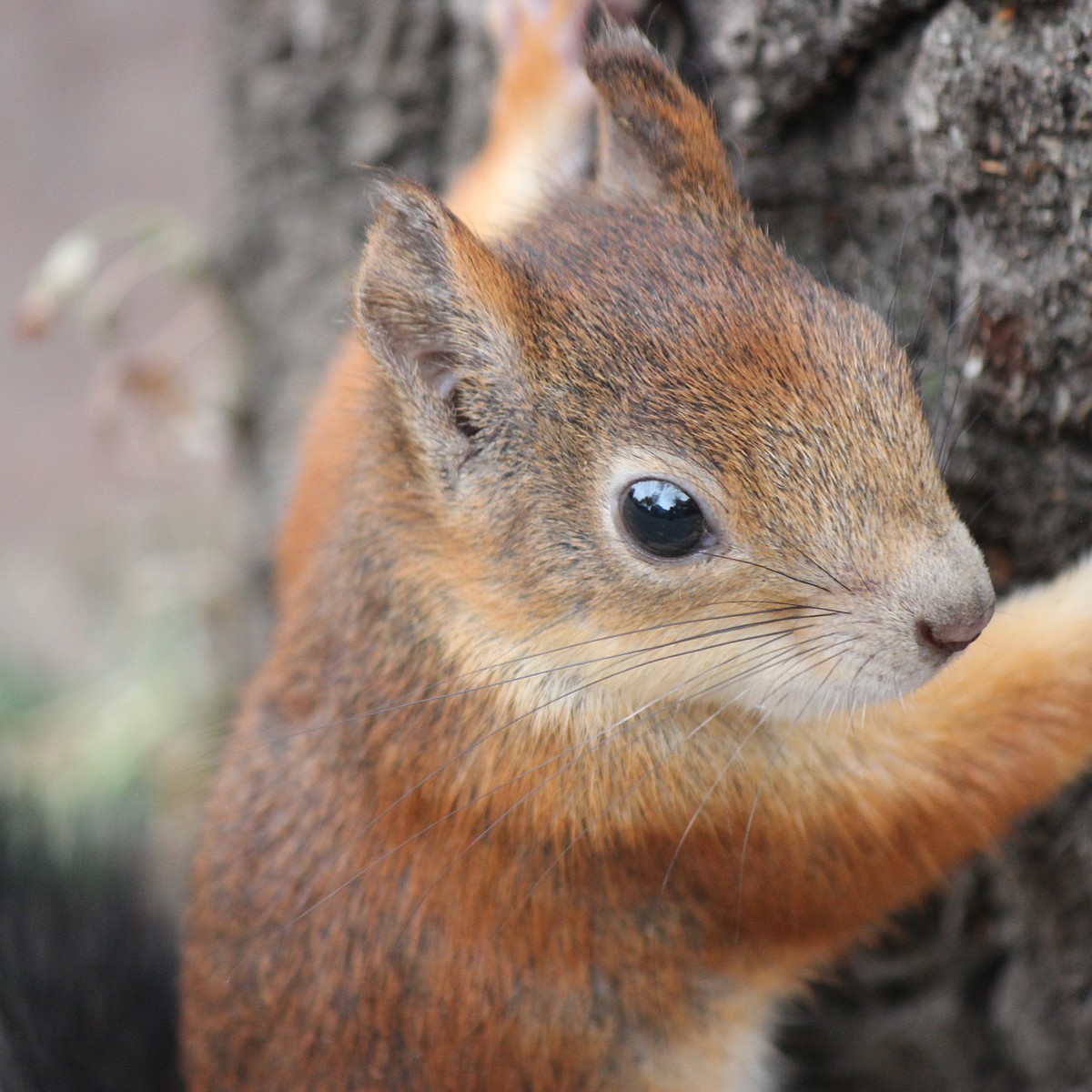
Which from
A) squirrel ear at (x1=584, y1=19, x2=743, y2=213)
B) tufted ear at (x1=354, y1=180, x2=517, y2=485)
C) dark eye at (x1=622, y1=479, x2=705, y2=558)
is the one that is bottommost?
dark eye at (x1=622, y1=479, x2=705, y2=558)

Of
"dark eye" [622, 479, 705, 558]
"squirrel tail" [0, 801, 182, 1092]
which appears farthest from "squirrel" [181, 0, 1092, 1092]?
"squirrel tail" [0, 801, 182, 1092]

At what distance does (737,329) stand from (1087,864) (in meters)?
1.18

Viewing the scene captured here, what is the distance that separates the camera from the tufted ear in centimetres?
174

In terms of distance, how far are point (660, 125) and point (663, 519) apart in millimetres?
708

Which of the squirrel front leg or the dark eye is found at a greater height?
the dark eye

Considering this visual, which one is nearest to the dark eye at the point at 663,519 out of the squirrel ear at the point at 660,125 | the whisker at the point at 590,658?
the whisker at the point at 590,658

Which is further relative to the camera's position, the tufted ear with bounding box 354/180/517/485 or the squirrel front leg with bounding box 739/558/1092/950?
the squirrel front leg with bounding box 739/558/1092/950

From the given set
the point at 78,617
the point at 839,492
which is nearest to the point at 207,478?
the point at 78,617

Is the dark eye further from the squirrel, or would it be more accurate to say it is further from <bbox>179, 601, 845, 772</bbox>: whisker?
<bbox>179, 601, 845, 772</bbox>: whisker

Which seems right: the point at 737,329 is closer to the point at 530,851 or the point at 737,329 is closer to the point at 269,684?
the point at 530,851

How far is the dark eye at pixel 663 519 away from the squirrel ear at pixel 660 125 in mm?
551

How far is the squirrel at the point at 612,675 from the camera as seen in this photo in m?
1.68

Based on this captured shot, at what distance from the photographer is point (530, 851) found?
1.94m

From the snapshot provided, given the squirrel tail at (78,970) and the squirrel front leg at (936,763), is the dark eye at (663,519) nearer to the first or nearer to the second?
the squirrel front leg at (936,763)
